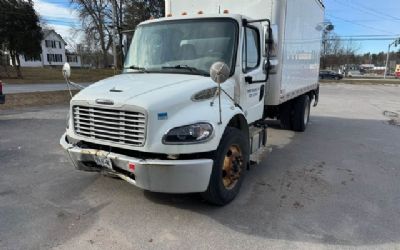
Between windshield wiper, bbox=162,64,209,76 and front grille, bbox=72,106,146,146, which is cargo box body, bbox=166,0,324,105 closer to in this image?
windshield wiper, bbox=162,64,209,76

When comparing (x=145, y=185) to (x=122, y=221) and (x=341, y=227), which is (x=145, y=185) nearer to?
(x=122, y=221)

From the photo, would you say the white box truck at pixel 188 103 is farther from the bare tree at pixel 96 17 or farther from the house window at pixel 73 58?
the house window at pixel 73 58

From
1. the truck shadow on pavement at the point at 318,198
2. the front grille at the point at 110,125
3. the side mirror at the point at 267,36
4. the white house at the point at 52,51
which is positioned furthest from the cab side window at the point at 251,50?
the white house at the point at 52,51

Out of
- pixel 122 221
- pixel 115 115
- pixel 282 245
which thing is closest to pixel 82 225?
pixel 122 221

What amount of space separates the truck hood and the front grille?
127mm

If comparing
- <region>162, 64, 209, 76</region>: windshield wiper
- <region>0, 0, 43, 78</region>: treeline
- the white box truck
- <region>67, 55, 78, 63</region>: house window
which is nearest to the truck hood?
the white box truck

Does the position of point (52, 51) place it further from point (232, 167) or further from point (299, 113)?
point (232, 167)

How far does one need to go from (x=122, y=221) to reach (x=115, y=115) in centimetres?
125

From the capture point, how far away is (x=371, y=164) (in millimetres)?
6582

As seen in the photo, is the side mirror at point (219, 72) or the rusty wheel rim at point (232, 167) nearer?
the side mirror at point (219, 72)

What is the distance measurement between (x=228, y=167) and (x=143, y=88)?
1.49m

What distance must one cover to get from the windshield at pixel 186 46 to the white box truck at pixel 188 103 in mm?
15

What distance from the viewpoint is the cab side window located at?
4984mm

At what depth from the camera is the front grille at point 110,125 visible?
3.76 meters
